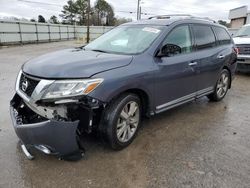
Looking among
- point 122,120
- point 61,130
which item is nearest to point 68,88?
point 61,130

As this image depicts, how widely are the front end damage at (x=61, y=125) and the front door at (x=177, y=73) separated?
1.16 metres

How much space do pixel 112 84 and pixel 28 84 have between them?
1.02 metres

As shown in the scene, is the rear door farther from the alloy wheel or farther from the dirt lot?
the alloy wheel

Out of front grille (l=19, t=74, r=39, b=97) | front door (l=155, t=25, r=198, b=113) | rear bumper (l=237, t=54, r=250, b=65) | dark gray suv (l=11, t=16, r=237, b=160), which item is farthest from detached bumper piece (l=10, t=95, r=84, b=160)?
rear bumper (l=237, t=54, r=250, b=65)

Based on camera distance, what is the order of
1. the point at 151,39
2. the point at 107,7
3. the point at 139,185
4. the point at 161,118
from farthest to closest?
the point at 107,7
the point at 161,118
the point at 151,39
the point at 139,185

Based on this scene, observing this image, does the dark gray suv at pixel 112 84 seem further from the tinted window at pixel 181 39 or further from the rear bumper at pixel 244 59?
the rear bumper at pixel 244 59

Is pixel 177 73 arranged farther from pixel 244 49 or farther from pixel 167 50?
pixel 244 49

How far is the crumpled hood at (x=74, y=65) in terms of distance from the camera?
286cm

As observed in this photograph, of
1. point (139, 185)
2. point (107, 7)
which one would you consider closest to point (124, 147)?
point (139, 185)

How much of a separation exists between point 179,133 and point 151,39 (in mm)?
1527

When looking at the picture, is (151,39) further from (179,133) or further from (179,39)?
(179,133)

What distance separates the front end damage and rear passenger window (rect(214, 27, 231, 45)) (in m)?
3.55

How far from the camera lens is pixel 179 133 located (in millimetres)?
3982

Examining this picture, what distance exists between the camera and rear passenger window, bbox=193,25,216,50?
15.0 ft
